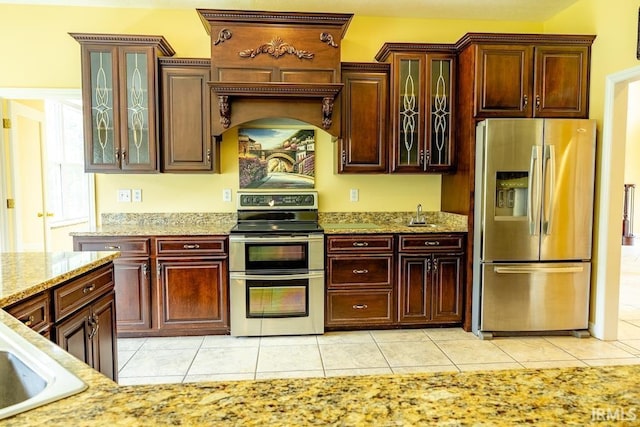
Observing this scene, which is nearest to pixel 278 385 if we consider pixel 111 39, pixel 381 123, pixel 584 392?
pixel 584 392

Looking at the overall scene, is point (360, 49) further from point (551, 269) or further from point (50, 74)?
point (50, 74)

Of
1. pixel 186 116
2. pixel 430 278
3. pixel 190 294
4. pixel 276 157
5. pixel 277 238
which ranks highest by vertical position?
pixel 186 116

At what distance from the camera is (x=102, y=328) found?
80.4 inches

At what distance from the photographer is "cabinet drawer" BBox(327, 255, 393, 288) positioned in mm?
3293

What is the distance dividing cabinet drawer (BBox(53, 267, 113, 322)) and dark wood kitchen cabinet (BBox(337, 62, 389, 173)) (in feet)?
6.96

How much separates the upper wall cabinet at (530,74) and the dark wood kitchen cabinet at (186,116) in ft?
7.52

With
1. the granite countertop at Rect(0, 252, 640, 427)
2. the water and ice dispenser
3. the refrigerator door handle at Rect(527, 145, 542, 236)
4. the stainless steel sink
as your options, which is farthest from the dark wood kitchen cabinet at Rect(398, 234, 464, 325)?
the stainless steel sink

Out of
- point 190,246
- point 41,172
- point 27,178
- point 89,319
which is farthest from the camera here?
point 41,172

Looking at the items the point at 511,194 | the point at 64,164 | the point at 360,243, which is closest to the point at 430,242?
the point at 360,243

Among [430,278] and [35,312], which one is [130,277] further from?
[430,278]

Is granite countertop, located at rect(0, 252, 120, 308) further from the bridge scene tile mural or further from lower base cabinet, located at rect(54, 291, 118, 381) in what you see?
the bridge scene tile mural

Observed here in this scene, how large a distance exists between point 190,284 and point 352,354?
4.73ft

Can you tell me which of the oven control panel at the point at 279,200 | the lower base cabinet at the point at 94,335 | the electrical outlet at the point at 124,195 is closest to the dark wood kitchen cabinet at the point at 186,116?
the oven control panel at the point at 279,200

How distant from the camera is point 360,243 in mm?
3305
